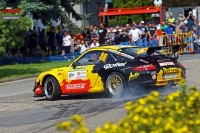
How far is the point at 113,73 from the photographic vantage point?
1453 cm

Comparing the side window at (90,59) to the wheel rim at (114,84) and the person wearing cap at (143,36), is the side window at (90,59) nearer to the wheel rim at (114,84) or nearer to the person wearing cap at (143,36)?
the wheel rim at (114,84)

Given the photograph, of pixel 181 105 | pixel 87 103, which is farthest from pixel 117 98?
pixel 181 105

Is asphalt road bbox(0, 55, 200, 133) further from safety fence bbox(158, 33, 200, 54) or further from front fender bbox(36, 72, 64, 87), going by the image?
safety fence bbox(158, 33, 200, 54)

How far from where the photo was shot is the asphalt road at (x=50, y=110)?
11.3m

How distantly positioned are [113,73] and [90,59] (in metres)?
1.08

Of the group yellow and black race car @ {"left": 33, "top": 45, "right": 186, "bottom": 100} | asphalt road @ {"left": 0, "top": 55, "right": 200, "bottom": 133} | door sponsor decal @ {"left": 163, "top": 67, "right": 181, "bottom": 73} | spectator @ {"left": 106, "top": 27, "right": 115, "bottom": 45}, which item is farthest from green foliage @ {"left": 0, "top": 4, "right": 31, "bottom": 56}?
door sponsor decal @ {"left": 163, "top": 67, "right": 181, "bottom": 73}

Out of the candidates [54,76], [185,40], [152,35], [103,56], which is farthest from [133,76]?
[152,35]

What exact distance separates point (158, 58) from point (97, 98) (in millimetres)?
1912

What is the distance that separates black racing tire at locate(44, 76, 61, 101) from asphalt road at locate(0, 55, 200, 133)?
7.4 inches

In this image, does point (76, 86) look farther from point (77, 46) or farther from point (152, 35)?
point (152, 35)

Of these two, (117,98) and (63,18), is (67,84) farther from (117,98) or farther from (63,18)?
(63,18)

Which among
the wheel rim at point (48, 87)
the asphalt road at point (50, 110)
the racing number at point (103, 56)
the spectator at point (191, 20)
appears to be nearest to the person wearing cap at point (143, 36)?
the spectator at point (191, 20)

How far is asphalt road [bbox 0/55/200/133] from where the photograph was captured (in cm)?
1134

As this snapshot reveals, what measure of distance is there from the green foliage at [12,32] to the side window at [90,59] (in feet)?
33.0
